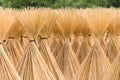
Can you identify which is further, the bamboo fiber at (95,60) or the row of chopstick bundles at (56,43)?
the bamboo fiber at (95,60)

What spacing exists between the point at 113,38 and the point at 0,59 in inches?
41.4

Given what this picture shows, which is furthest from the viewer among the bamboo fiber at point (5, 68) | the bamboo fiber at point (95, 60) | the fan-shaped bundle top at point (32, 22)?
the bamboo fiber at point (95, 60)

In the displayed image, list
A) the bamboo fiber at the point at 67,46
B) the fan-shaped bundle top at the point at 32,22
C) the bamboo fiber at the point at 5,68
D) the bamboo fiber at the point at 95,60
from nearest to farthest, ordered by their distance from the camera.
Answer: the bamboo fiber at the point at 5,68, the fan-shaped bundle top at the point at 32,22, the bamboo fiber at the point at 95,60, the bamboo fiber at the point at 67,46

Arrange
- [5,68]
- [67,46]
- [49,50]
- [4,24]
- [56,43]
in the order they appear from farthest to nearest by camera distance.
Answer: [56,43] < [67,46] < [49,50] < [4,24] < [5,68]

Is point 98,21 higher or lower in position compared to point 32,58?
higher

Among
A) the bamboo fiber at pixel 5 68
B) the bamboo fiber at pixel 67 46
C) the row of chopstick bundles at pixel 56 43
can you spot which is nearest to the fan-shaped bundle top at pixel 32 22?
the row of chopstick bundles at pixel 56 43

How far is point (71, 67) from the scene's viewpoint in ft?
9.61

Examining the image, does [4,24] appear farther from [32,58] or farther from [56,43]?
[56,43]

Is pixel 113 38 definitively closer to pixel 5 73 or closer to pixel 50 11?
pixel 50 11

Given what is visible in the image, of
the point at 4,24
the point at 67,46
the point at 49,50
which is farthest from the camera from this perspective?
the point at 67,46

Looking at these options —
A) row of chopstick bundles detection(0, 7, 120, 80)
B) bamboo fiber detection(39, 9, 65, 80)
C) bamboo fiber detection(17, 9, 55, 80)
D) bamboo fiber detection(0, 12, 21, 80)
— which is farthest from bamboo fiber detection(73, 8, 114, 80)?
bamboo fiber detection(0, 12, 21, 80)

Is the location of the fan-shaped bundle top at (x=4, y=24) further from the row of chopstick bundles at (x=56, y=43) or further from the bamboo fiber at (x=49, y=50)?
the bamboo fiber at (x=49, y=50)

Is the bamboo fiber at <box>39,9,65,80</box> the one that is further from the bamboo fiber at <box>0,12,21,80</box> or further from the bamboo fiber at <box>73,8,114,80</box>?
the bamboo fiber at <box>0,12,21,80</box>

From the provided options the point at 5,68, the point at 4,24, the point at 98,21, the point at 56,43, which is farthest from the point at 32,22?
the point at 56,43
